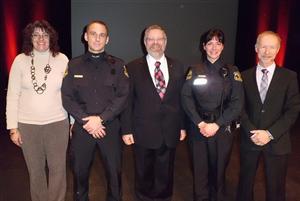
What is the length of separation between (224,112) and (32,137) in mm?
1368

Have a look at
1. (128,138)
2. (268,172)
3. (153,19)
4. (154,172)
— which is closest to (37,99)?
(128,138)

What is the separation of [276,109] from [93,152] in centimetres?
133

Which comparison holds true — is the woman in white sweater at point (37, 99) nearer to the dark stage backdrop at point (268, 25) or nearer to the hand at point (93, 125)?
the hand at point (93, 125)

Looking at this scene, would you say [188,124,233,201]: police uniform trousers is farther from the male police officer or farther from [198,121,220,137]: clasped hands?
the male police officer

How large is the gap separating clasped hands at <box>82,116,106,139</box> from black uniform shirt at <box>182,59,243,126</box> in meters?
0.64

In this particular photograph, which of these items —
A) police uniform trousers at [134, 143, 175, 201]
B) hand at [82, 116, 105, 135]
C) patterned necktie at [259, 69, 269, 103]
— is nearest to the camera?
hand at [82, 116, 105, 135]

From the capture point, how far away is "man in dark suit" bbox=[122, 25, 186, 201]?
2607 mm

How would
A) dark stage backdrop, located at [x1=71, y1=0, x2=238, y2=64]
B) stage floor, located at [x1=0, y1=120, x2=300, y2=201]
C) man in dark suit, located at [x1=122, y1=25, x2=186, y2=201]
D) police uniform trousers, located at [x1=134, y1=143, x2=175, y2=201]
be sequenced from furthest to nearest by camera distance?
1. dark stage backdrop, located at [x1=71, y1=0, x2=238, y2=64]
2. stage floor, located at [x1=0, y1=120, x2=300, y2=201]
3. police uniform trousers, located at [x1=134, y1=143, x2=175, y2=201]
4. man in dark suit, located at [x1=122, y1=25, x2=186, y2=201]

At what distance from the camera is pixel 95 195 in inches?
122

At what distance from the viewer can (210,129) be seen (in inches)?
98.2

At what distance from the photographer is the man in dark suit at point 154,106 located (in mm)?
2607

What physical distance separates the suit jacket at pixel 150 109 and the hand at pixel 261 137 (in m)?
0.57

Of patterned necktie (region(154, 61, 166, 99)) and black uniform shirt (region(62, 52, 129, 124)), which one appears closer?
black uniform shirt (region(62, 52, 129, 124))

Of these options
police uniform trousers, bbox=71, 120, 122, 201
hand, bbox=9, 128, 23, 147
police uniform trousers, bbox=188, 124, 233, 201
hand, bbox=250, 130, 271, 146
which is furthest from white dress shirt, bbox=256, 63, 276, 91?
hand, bbox=9, 128, 23, 147
